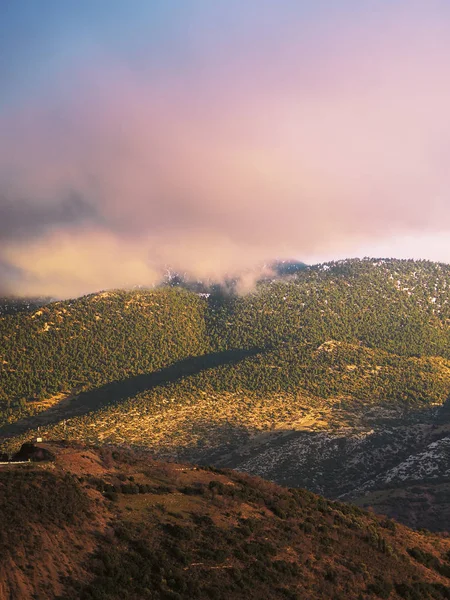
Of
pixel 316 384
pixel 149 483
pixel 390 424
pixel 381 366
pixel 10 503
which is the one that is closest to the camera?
pixel 10 503

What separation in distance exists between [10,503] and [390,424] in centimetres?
12308

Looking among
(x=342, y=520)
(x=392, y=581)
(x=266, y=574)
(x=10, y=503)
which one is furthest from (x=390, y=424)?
(x=10, y=503)

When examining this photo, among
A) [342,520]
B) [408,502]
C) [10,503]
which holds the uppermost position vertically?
[10,503]

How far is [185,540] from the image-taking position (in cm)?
4291

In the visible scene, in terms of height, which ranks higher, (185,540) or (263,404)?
(263,404)

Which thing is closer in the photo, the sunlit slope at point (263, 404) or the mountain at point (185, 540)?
the mountain at point (185, 540)

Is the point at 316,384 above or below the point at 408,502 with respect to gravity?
above

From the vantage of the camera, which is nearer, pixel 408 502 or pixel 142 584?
pixel 142 584

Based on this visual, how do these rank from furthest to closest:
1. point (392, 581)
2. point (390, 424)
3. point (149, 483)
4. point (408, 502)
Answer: point (390, 424) < point (408, 502) < point (149, 483) < point (392, 581)

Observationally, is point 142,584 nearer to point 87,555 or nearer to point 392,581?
point 87,555

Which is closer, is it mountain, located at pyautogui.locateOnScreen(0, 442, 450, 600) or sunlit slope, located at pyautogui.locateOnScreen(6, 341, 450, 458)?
mountain, located at pyautogui.locateOnScreen(0, 442, 450, 600)

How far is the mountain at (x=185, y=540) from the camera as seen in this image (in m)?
34.9

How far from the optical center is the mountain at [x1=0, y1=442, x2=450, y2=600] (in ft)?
115

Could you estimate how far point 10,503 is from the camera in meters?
38.8
